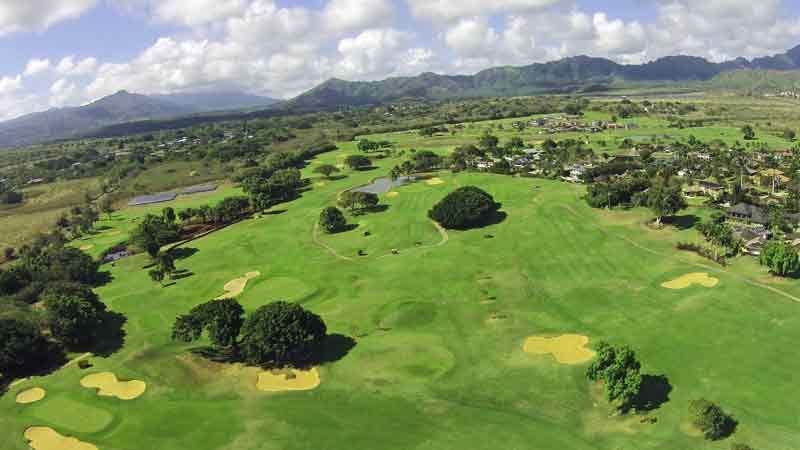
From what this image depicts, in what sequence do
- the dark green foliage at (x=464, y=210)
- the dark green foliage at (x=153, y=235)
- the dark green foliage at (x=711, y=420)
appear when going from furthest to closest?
1. the dark green foliage at (x=464, y=210)
2. the dark green foliage at (x=153, y=235)
3. the dark green foliage at (x=711, y=420)

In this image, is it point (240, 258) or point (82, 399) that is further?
point (240, 258)

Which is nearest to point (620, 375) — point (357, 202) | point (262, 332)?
point (262, 332)

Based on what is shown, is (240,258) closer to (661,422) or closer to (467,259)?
(467,259)

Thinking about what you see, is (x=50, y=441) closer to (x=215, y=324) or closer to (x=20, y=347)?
(x=20, y=347)

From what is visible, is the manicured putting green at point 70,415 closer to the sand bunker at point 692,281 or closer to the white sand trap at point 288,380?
the white sand trap at point 288,380

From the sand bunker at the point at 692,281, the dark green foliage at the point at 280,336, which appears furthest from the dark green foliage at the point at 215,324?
the sand bunker at the point at 692,281

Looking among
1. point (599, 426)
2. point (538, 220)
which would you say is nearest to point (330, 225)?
point (538, 220)
